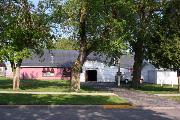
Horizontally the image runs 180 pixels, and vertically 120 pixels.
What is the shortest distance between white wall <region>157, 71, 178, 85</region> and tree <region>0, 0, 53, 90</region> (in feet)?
95.4

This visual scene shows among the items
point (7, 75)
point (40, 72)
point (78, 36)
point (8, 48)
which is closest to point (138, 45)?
point (78, 36)

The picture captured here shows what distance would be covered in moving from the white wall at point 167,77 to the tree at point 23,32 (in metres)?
29.1

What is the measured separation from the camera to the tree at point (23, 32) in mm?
30781

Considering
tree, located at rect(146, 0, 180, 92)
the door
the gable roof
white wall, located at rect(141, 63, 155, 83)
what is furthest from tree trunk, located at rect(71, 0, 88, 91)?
white wall, located at rect(141, 63, 155, 83)

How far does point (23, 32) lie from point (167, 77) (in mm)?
32450

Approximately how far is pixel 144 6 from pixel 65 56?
34.8m

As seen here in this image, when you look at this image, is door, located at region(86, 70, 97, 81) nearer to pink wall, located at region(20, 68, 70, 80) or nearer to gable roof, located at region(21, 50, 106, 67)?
gable roof, located at region(21, 50, 106, 67)

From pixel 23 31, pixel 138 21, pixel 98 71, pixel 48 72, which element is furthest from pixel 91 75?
pixel 23 31

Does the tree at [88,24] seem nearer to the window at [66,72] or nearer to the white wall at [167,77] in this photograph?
the white wall at [167,77]

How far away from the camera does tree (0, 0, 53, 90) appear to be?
1212 inches

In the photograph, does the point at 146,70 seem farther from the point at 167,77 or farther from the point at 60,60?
the point at 60,60

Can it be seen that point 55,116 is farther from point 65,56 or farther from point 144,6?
point 65,56

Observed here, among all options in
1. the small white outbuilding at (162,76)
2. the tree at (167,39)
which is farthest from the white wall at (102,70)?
the tree at (167,39)

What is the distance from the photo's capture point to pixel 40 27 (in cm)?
3284
